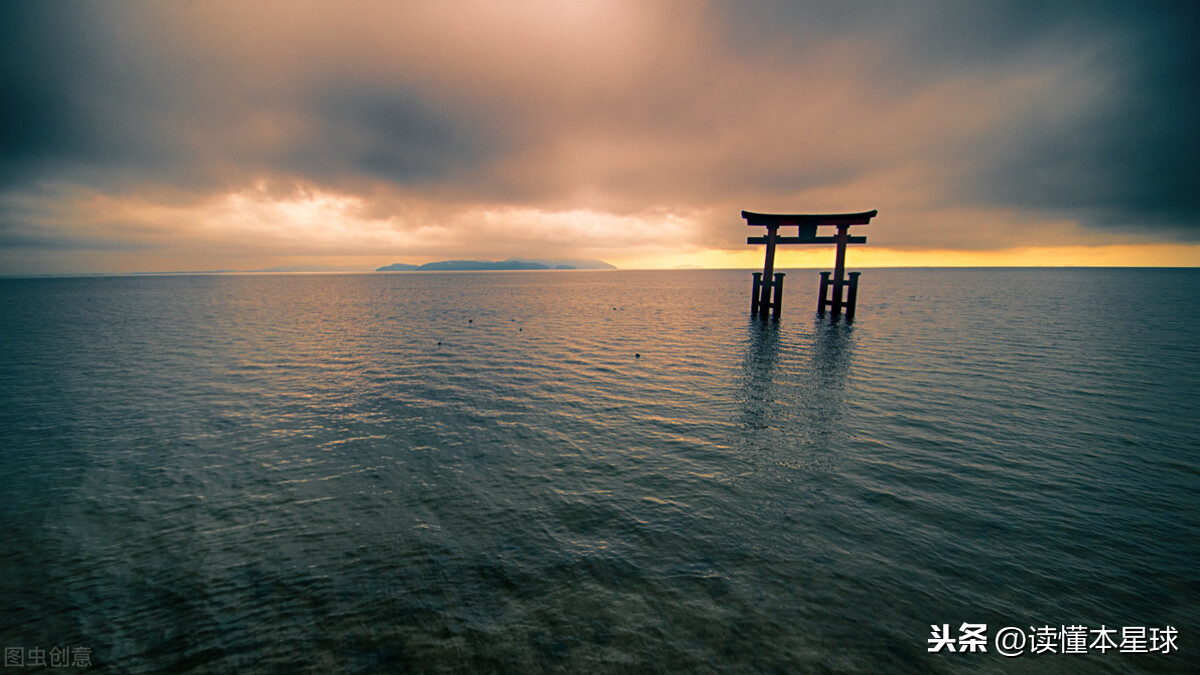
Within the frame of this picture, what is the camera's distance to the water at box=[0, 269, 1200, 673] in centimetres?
652

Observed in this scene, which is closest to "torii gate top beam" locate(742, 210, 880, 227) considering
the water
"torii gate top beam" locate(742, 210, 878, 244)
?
"torii gate top beam" locate(742, 210, 878, 244)

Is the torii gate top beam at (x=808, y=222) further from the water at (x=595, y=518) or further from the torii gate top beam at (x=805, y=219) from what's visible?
the water at (x=595, y=518)

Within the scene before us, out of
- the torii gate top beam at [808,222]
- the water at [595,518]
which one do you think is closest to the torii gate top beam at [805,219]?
the torii gate top beam at [808,222]

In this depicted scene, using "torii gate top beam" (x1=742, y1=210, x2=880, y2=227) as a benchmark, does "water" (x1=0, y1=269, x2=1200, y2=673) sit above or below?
below

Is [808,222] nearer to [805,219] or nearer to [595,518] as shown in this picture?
[805,219]

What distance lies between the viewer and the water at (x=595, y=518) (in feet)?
A: 21.4

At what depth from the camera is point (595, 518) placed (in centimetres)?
955

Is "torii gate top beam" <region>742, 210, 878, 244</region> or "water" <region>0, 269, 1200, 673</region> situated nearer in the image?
"water" <region>0, 269, 1200, 673</region>

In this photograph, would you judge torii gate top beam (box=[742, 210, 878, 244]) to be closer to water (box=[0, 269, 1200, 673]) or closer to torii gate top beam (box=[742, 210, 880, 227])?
torii gate top beam (box=[742, 210, 880, 227])

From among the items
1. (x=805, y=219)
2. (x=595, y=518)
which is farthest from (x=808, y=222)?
(x=595, y=518)

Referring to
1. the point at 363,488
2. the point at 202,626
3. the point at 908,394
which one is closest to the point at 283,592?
the point at 202,626

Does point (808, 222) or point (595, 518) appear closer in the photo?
point (595, 518)

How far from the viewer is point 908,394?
18.3 meters

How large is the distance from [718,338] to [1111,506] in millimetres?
25451
